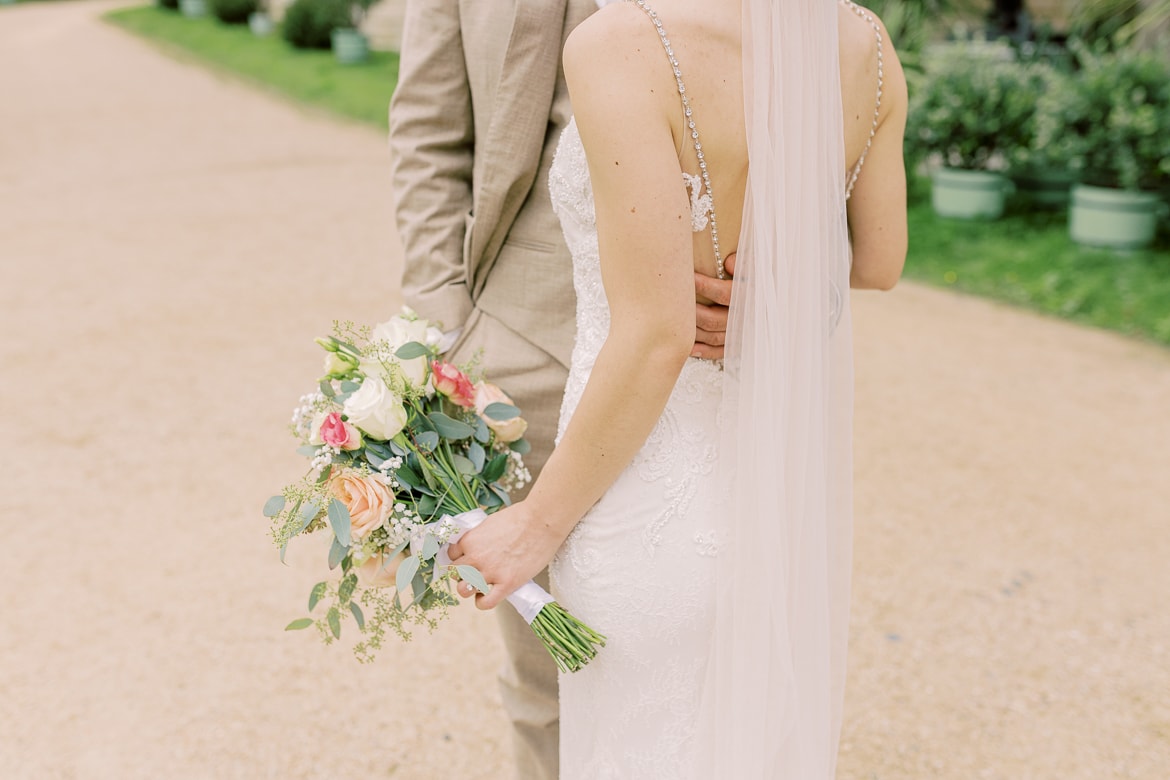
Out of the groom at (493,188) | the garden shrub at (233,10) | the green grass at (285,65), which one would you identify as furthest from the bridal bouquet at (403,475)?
the garden shrub at (233,10)

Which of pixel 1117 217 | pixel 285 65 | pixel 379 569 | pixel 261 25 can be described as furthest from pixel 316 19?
pixel 379 569

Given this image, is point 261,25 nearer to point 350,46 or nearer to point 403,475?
point 350,46

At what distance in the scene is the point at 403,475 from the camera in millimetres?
1774

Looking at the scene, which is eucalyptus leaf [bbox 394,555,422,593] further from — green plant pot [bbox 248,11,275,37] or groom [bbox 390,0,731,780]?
green plant pot [bbox 248,11,275,37]

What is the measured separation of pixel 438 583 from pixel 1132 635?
9.81ft

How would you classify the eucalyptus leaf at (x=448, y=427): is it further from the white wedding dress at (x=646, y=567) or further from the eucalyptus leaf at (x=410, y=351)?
the white wedding dress at (x=646, y=567)

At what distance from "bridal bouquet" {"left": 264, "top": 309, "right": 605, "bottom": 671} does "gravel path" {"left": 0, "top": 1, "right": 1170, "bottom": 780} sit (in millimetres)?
1539

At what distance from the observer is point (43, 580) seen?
4.02m

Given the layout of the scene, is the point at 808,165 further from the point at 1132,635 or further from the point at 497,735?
the point at 1132,635

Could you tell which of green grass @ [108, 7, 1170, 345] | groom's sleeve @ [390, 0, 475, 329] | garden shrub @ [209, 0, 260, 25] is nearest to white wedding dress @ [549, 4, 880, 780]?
groom's sleeve @ [390, 0, 475, 329]

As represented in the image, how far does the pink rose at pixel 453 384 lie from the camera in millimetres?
1856

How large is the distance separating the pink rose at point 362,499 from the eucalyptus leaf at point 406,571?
0.08 meters

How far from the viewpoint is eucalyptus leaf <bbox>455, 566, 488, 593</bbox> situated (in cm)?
164

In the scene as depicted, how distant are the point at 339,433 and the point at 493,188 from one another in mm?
603
